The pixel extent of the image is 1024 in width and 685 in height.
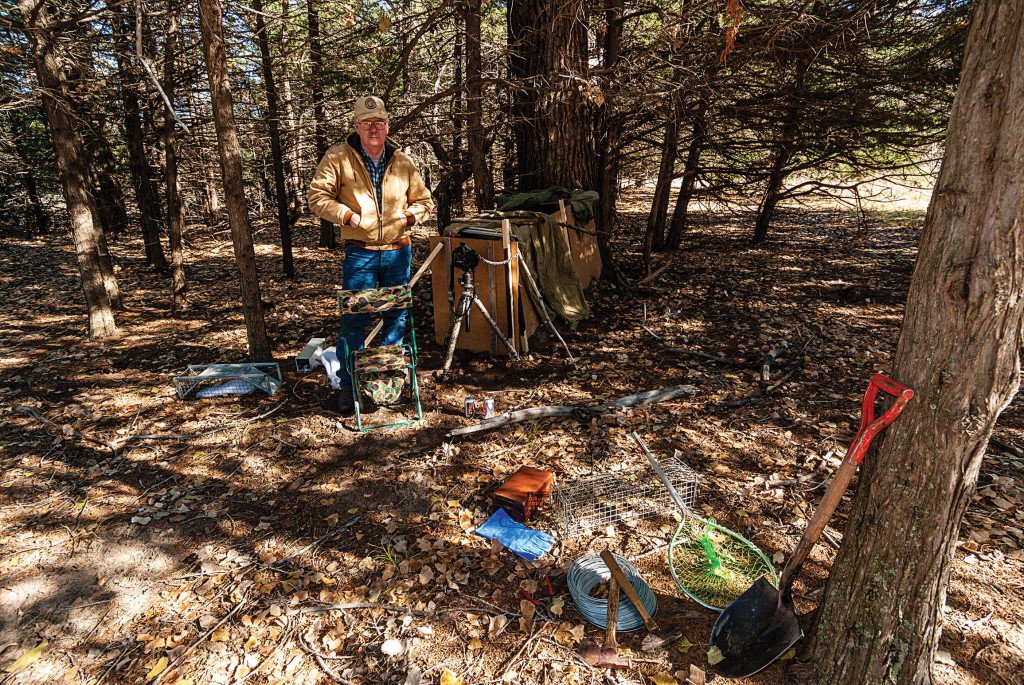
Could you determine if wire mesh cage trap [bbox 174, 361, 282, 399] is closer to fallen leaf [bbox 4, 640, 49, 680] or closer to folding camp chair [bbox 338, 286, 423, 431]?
folding camp chair [bbox 338, 286, 423, 431]

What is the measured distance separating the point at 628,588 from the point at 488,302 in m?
4.09

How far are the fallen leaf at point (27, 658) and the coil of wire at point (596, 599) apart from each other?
307cm

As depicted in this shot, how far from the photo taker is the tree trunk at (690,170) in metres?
8.23

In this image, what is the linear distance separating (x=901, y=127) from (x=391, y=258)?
7.43m

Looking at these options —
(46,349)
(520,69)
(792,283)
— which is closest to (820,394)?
(792,283)

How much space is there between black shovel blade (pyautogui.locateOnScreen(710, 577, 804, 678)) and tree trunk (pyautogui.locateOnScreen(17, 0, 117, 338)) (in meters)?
8.45

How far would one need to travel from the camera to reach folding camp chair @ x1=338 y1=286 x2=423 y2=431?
5.05m

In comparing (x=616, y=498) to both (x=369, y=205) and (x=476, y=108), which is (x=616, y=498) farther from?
(x=476, y=108)

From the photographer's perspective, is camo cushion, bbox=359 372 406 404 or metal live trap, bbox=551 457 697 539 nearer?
metal live trap, bbox=551 457 697 539

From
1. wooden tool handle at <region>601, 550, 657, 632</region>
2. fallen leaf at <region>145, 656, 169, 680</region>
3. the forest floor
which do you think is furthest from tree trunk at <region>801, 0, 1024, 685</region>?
fallen leaf at <region>145, 656, 169, 680</region>

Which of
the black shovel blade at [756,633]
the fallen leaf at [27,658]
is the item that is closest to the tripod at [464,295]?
the black shovel blade at [756,633]

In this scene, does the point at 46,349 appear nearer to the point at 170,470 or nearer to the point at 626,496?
the point at 170,470

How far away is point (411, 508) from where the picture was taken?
4094 mm

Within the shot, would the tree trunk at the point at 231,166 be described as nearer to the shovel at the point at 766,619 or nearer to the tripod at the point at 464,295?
the tripod at the point at 464,295
